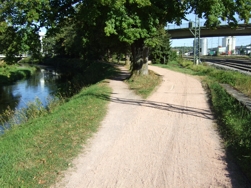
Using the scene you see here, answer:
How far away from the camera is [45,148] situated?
6000mm

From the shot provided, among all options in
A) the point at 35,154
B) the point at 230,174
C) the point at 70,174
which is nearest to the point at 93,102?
the point at 35,154

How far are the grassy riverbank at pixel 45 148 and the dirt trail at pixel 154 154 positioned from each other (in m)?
0.29

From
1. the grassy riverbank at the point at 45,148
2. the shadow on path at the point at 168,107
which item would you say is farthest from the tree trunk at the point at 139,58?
the grassy riverbank at the point at 45,148

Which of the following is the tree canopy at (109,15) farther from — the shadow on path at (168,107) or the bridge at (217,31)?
the bridge at (217,31)

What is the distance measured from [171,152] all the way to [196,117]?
9.98 feet

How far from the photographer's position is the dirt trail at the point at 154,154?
455 centimetres

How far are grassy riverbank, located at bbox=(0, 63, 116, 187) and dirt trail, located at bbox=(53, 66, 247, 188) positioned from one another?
0.94ft

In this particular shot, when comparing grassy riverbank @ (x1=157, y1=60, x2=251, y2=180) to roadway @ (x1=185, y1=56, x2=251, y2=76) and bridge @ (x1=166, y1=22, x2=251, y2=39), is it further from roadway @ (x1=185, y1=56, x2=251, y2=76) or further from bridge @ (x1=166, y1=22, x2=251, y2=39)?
bridge @ (x1=166, y1=22, x2=251, y2=39)

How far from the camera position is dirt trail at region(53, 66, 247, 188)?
4.55m

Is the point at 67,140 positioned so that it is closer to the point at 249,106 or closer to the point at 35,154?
the point at 35,154

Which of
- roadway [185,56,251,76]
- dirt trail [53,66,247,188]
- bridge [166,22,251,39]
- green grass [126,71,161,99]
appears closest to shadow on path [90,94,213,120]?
dirt trail [53,66,247,188]

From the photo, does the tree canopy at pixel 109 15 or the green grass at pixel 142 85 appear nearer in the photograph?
the tree canopy at pixel 109 15

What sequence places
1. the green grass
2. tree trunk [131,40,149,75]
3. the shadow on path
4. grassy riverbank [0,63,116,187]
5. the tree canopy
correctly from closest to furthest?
grassy riverbank [0,63,116,187] < the shadow on path < the tree canopy < the green grass < tree trunk [131,40,149,75]

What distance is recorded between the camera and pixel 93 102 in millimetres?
10680
